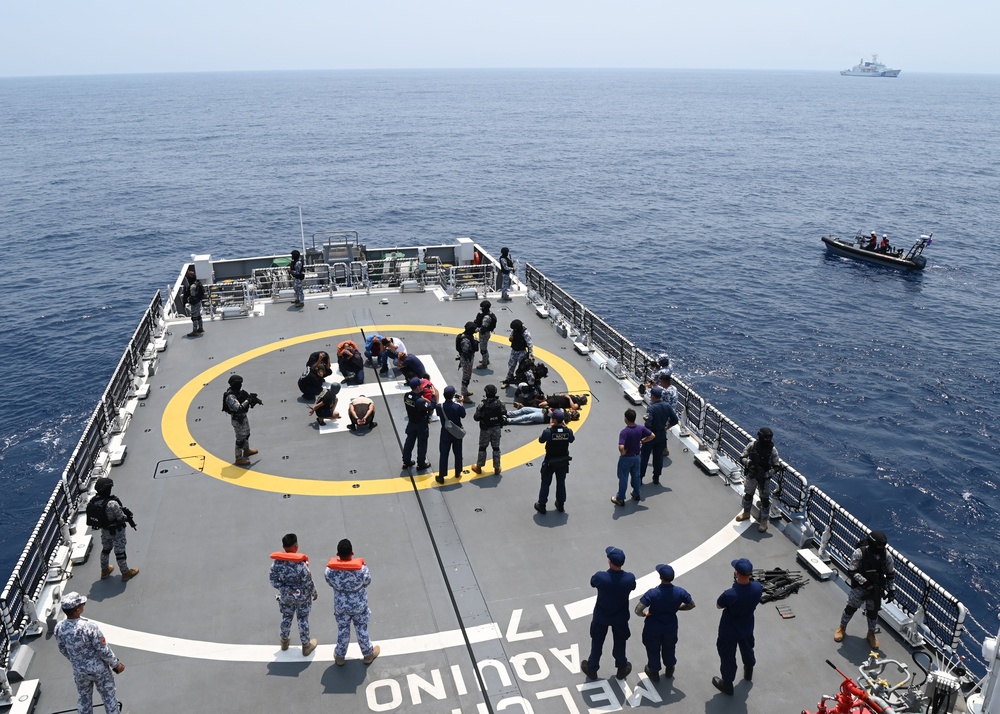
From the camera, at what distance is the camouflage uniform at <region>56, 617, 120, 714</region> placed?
9078mm

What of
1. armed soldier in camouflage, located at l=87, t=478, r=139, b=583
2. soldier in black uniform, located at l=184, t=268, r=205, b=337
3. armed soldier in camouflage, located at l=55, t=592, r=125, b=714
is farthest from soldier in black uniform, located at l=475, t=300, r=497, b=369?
armed soldier in camouflage, located at l=55, t=592, r=125, b=714

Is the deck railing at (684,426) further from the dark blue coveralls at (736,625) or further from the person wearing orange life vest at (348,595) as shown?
the person wearing orange life vest at (348,595)

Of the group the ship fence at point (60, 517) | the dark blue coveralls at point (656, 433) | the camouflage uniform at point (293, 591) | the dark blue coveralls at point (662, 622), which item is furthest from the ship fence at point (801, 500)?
the ship fence at point (60, 517)

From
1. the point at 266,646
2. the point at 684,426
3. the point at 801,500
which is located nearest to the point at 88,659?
the point at 266,646

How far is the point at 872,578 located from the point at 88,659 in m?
10.5

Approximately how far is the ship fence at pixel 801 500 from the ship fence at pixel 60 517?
1226cm

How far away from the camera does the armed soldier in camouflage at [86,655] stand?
29.7 feet

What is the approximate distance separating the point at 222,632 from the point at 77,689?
2.14m

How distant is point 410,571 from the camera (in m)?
12.7

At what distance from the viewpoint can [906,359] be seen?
39.8 meters

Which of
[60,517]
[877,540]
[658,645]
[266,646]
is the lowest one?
[266,646]

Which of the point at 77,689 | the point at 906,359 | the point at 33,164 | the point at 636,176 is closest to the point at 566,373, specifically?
the point at 77,689

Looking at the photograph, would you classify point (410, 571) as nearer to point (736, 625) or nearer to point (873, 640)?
point (736, 625)

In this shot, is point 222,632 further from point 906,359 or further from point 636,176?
point 636,176
